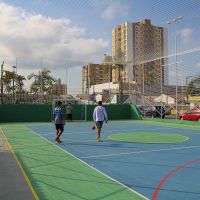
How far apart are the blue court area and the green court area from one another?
0.33 metres

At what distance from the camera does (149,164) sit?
9633 mm

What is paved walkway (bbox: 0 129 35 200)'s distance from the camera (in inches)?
255

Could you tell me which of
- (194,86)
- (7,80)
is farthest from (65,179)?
(7,80)

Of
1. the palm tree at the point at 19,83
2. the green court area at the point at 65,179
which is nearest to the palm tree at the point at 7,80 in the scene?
the palm tree at the point at 19,83

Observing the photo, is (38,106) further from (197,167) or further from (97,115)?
(197,167)

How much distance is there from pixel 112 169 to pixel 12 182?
2769 millimetres

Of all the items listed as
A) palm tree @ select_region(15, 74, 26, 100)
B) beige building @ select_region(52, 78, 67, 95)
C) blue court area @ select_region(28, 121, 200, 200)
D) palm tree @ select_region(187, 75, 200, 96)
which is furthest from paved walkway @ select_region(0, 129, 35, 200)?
palm tree @ select_region(15, 74, 26, 100)

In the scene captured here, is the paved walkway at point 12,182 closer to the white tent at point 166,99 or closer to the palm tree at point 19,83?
the white tent at point 166,99

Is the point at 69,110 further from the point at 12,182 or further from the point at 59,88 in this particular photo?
the point at 12,182

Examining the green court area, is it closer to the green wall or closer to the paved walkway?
the paved walkway

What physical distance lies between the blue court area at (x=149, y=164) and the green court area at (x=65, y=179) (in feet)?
1.07

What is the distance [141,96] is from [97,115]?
18.6m

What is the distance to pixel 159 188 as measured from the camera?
7070mm

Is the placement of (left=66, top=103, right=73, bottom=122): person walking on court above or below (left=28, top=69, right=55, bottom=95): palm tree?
below
